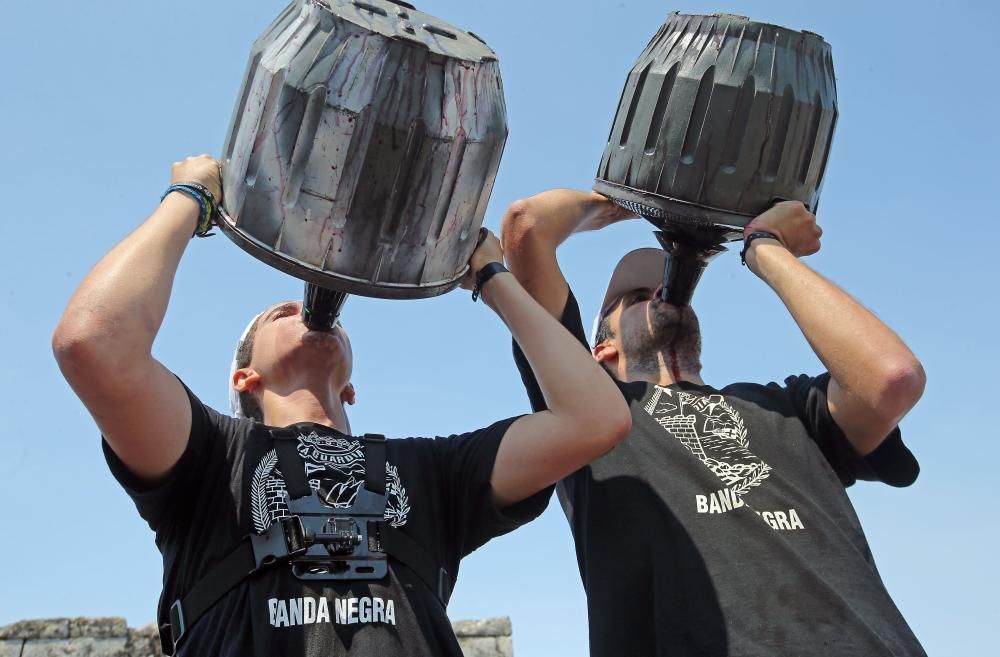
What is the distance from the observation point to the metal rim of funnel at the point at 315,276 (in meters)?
3.27

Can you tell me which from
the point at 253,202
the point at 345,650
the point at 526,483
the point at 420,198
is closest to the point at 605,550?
the point at 526,483

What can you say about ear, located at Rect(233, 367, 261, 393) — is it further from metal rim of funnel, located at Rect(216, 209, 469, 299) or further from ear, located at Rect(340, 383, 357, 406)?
metal rim of funnel, located at Rect(216, 209, 469, 299)

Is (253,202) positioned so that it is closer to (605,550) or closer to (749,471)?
(605,550)

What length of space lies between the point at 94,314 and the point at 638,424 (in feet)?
5.80

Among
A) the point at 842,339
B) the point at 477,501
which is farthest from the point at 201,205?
the point at 842,339

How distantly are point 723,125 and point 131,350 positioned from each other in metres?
1.95

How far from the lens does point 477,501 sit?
361cm

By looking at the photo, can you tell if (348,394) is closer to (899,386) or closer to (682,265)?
(682,265)

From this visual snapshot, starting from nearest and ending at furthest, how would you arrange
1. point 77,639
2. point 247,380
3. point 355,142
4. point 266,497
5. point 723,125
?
point 355,142 → point 266,497 → point 723,125 → point 247,380 → point 77,639

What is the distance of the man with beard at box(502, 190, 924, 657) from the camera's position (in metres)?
3.55

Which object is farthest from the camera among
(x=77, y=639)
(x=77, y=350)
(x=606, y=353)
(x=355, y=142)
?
(x=77, y=639)

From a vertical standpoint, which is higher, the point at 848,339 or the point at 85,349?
the point at 848,339

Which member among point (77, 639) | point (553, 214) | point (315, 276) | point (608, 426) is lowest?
point (77, 639)

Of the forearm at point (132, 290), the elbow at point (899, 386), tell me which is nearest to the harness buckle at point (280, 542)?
the forearm at point (132, 290)
